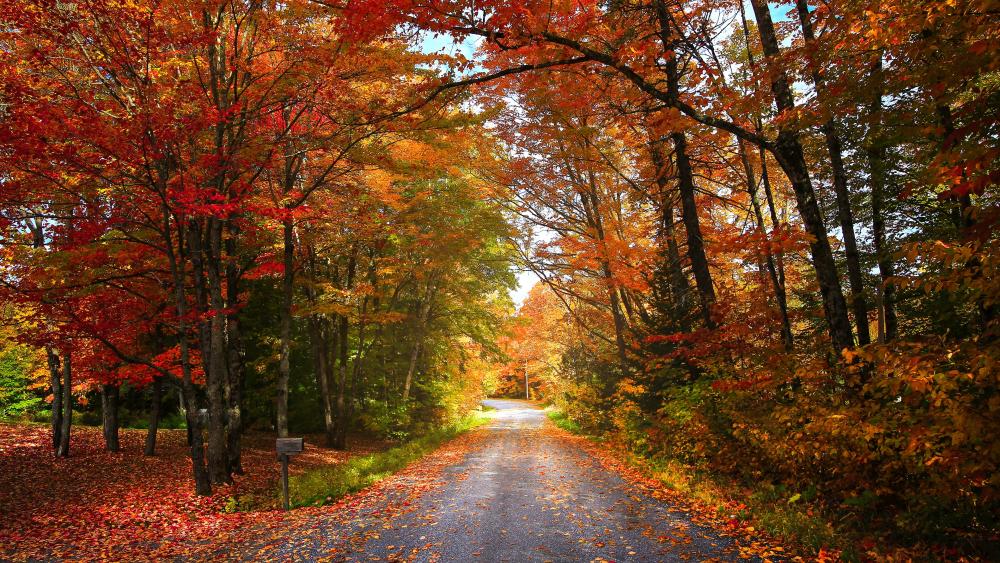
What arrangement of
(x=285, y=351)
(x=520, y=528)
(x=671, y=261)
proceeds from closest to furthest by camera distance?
(x=520, y=528) < (x=285, y=351) < (x=671, y=261)

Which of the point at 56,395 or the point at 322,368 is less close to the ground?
the point at 322,368

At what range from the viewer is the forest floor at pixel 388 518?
5.68 metres

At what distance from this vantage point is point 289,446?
8914mm

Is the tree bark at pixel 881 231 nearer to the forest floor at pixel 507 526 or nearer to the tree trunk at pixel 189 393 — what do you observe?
the forest floor at pixel 507 526

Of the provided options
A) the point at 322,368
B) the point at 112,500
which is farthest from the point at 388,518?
the point at 322,368

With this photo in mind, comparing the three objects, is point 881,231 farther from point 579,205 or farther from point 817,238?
point 579,205

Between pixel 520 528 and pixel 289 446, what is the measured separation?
474 cm

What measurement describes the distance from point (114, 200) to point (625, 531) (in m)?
10.4

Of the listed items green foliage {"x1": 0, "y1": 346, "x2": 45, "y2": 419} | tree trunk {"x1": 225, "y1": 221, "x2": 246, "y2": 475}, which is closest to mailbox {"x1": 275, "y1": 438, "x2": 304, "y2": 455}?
tree trunk {"x1": 225, "y1": 221, "x2": 246, "y2": 475}

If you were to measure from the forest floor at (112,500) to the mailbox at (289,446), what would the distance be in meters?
1.01

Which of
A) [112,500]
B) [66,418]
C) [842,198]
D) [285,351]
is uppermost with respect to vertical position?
[842,198]

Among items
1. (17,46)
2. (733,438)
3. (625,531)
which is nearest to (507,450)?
(733,438)

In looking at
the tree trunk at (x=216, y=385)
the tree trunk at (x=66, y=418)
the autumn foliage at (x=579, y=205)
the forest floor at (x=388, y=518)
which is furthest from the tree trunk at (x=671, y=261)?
the tree trunk at (x=66, y=418)

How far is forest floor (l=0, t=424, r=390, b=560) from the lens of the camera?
22.4ft
